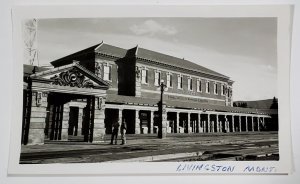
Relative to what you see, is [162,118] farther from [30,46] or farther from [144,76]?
[30,46]

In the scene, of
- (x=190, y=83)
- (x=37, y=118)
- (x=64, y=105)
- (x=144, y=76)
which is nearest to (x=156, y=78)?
(x=144, y=76)

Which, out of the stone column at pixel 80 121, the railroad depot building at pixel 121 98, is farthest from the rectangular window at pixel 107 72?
the stone column at pixel 80 121

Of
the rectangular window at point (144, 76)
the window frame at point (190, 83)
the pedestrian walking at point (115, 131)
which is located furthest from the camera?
the window frame at point (190, 83)

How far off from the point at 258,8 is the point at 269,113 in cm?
115

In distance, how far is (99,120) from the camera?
3.25 m

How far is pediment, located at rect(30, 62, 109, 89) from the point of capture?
3158 millimetres

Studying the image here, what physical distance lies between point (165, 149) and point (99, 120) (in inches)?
30.1

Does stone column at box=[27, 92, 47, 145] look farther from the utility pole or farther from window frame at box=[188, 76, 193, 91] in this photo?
window frame at box=[188, 76, 193, 91]

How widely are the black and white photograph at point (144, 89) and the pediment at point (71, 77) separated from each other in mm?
10

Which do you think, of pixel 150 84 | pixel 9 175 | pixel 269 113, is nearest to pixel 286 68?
pixel 269 113

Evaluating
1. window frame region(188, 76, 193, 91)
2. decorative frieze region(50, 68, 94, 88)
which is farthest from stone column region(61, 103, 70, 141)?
window frame region(188, 76, 193, 91)

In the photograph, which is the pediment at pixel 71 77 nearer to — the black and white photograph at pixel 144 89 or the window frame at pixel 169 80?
the black and white photograph at pixel 144 89

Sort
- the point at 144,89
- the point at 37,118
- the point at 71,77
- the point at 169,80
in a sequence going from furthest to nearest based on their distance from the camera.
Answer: the point at 169,80 < the point at 144,89 < the point at 71,77 < the point at 37,118

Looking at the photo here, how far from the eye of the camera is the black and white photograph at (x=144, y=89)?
3.16 m
